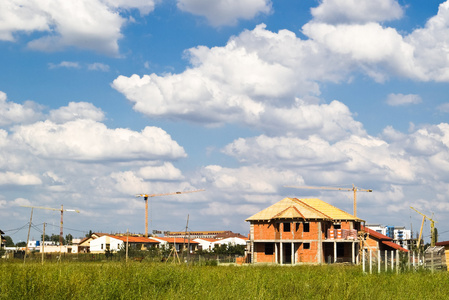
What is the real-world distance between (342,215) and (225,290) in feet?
195

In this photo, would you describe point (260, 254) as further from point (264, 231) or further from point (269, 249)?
point (264, 231)

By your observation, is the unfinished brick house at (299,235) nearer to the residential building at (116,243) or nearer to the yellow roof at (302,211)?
the yellow roof at (302,211)

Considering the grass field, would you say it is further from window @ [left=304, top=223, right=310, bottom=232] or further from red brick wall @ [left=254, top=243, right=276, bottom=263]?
red brick wall @ [left=254, top=243, right=276, bottom=263]

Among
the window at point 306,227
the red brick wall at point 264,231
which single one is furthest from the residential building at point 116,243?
the window at point 306,227

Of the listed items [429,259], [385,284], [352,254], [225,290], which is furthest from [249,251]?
[225,290]

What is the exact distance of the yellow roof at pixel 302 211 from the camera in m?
69.4

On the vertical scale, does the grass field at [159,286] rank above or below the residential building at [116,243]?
above

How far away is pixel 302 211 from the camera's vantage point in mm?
70688

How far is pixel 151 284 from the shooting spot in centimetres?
1934

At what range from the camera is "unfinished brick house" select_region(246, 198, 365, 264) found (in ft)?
225

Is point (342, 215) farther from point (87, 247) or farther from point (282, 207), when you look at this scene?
point (87, 247)

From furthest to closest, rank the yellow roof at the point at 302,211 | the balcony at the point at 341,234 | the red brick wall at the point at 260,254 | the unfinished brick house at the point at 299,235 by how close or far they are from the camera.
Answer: the red brick wall at the point at 260,254, the yellow roof at the point at 302,211, the balcony at the point at 341,234, the unfinished brick house at the point at 299,235

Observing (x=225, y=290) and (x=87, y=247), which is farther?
(x=87, y=247)

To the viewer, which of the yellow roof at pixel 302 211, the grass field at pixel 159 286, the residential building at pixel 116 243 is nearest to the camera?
the grass field at pixel 159 286
